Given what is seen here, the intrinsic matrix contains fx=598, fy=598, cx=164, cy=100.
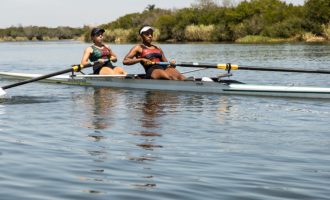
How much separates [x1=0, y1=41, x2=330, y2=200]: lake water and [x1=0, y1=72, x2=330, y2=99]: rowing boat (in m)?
0.25

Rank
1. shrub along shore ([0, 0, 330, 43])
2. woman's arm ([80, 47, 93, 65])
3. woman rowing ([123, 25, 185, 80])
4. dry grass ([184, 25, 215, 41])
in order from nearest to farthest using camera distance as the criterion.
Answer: woman rowing ([123, 25, 185, 80]), woman's arm ([80, 47, 93, 65]), shrub along shore ([0, 0, 330, 43]), dry grass ([184, 25, 215, 41])

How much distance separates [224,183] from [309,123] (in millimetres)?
4068

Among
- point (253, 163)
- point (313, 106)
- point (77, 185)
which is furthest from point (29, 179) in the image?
point (313, 106)

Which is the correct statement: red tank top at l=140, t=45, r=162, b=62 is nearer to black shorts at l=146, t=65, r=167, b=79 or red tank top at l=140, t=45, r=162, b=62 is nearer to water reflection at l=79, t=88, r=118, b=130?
black shorts at l=146, t=65, r=167, b=79

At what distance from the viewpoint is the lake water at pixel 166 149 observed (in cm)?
605

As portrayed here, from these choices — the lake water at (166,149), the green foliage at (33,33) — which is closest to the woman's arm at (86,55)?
the lake water at (166,149)

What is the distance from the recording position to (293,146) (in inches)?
316

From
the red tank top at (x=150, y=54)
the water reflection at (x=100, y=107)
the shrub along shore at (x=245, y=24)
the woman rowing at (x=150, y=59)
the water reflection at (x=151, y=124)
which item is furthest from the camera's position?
the shrub along shore at (x=245, y=24)

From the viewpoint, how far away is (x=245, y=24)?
2906 inches

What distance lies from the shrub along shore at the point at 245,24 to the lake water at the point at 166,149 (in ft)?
167

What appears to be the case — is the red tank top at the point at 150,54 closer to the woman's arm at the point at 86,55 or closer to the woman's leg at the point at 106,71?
the woman's leg at the point at 106,71

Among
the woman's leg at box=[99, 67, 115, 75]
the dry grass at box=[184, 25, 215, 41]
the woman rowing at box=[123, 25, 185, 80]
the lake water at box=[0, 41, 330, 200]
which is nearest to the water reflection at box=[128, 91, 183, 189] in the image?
the lake water at box=[0, 41, 330, 200]

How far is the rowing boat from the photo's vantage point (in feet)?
42.7

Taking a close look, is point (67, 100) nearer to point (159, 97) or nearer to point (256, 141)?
point (159, 97)
